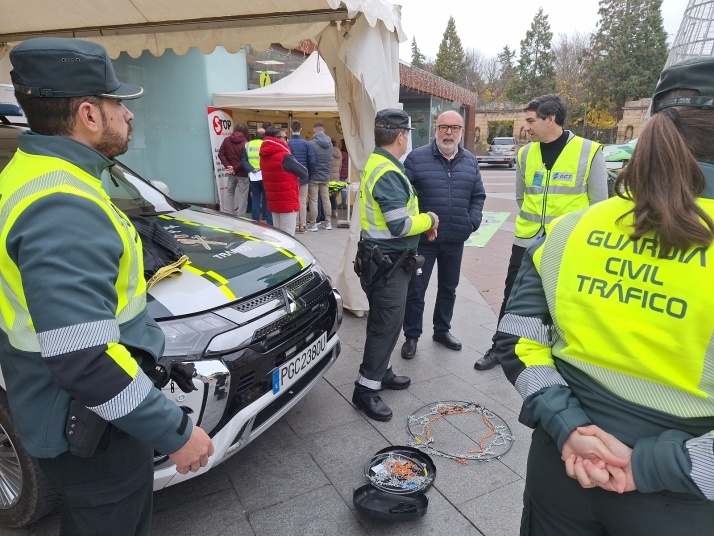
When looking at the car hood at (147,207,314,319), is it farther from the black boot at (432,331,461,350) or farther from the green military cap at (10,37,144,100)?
the black boot at (432,331,461,350)

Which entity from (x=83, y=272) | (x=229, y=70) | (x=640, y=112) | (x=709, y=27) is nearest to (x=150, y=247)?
(x=83, y=272)

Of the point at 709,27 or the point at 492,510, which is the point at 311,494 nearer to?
the point at 492,510

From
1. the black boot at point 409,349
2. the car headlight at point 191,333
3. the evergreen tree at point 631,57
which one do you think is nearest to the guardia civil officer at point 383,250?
the black boot at point 409,349

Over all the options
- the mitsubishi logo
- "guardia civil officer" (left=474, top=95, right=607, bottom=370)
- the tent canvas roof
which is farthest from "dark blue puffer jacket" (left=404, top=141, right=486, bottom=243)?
the tent canvas roof

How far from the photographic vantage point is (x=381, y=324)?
10.2 feet

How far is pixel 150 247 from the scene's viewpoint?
2445 millimetres

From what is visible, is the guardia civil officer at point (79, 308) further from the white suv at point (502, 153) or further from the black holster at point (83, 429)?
the white suv at point (502, 153)

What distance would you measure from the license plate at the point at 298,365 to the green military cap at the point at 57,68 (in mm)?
1511

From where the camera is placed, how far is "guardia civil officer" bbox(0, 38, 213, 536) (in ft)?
3.70

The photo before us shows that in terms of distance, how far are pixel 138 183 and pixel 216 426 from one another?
223cm

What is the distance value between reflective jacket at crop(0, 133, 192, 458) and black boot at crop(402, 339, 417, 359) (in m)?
2.89

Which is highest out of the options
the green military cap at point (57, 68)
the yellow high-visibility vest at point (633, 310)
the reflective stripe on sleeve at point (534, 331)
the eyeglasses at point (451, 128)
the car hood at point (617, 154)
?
the green military cap at point (57, 68)

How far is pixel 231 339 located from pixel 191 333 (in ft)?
0.58

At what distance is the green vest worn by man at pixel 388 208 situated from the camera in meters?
2.95
